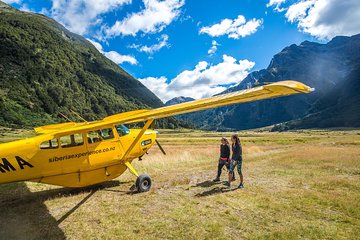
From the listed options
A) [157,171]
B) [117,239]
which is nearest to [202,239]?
[117,239]

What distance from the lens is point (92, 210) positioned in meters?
11.4

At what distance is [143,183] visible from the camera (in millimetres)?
14297

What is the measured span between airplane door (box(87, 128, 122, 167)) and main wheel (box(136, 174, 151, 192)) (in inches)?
62.8

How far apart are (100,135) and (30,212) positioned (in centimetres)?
452

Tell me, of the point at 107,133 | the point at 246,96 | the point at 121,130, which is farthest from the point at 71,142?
the point at 246,96

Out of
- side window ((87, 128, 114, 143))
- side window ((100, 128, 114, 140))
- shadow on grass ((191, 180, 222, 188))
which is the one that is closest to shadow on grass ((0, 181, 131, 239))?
side window ((87, 128, 114, 143))

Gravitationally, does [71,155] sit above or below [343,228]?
above

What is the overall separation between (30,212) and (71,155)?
9.23 ft

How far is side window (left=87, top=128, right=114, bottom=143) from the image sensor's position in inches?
560

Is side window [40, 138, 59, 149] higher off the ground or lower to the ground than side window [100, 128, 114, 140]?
lower

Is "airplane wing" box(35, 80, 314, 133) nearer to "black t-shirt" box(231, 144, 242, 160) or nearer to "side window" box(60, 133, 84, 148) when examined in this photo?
"side window" box(60, 133, 84, 148)

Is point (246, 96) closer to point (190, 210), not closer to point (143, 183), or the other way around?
point (190, 210)

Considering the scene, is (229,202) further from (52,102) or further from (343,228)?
(52,102)

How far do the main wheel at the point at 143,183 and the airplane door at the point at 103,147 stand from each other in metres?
1.59
